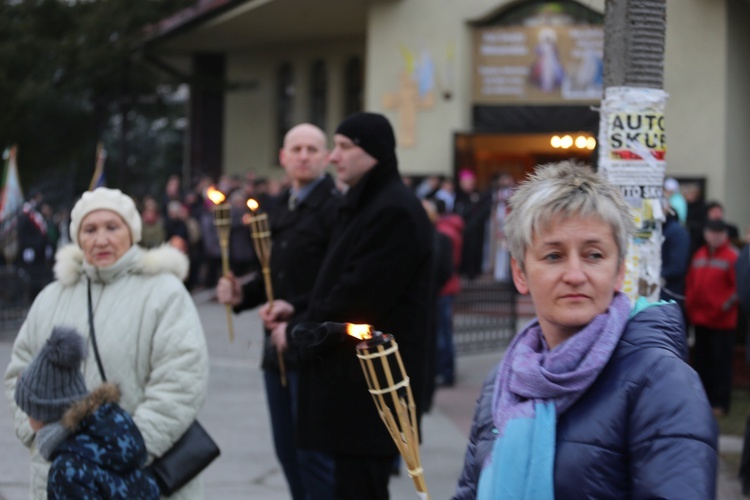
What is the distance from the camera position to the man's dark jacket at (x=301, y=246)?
243 inches

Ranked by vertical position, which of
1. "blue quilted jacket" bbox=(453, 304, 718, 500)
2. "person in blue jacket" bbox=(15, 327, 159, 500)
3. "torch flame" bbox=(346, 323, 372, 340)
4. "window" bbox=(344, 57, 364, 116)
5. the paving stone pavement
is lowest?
the paving stone pavement

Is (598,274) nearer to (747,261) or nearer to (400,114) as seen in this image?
(747,261)

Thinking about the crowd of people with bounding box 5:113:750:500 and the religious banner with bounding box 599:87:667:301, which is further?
the religious banner with bounding box 599:87:667:301

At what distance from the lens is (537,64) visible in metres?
22.0

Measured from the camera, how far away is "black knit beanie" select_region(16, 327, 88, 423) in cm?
459

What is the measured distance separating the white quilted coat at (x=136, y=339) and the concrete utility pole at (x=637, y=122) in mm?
2031

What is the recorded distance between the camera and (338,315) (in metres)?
5.27

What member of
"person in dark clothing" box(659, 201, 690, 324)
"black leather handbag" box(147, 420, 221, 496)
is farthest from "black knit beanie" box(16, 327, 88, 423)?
"person in dark clothing" box(659, 201, 690, 324)

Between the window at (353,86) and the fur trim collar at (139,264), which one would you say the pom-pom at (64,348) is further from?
the window at (353,86)

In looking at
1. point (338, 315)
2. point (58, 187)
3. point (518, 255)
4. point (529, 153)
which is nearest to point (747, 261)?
point (338, 315)

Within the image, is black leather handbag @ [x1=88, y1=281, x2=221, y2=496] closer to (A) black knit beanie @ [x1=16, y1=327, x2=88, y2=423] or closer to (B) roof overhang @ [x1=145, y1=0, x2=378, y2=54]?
(A) black knit beanie @ [x1=16, y1=327, x2=88, y2=423]

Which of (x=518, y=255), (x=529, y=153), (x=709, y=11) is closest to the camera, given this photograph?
(x=518, y=255)

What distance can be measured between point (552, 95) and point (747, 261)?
13.0 metres

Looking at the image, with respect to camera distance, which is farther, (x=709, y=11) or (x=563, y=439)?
(x=709, y=11)
